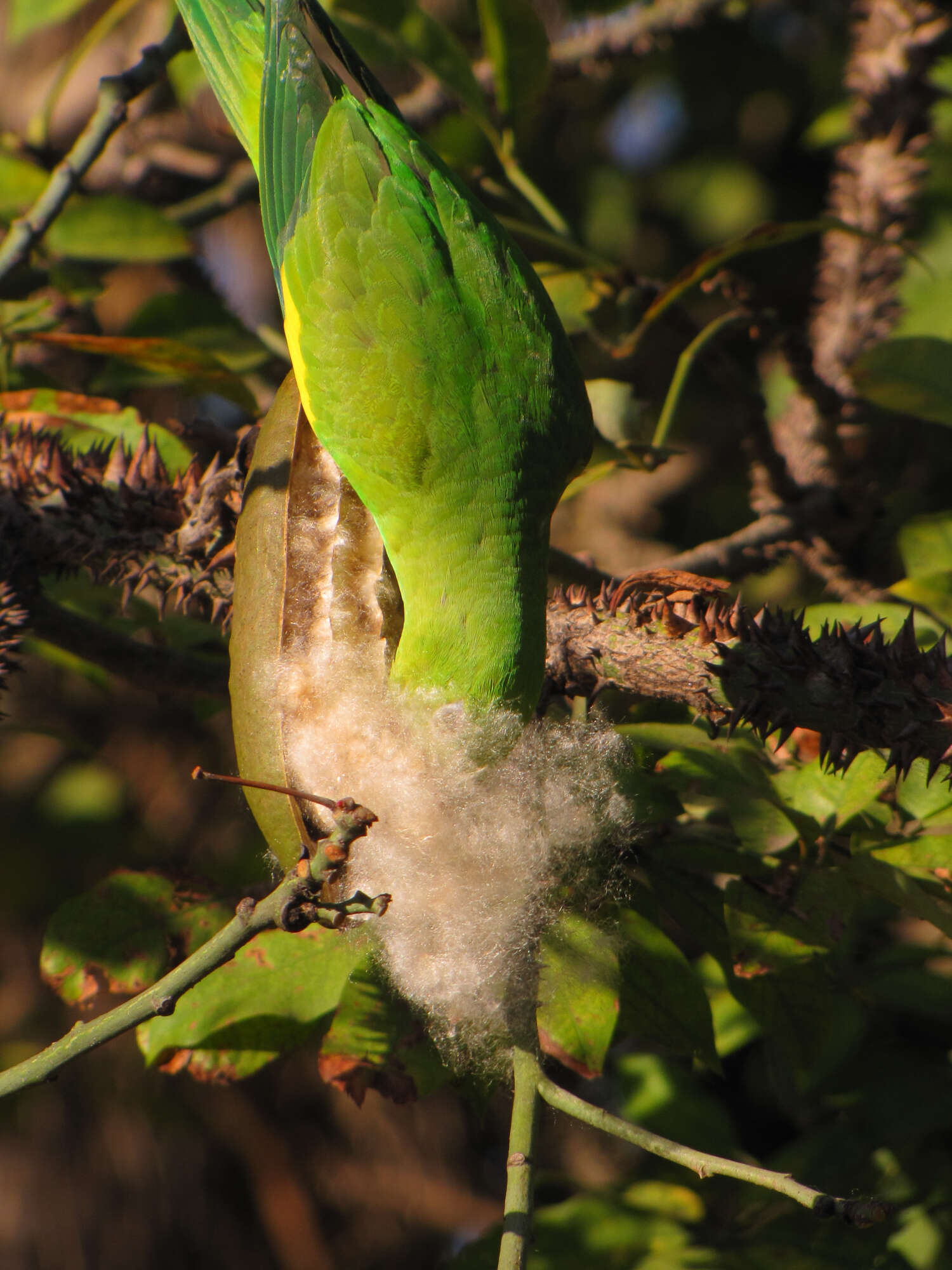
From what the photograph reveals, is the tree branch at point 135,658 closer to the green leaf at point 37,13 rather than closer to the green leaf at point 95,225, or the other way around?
the green leaf at point 95,225

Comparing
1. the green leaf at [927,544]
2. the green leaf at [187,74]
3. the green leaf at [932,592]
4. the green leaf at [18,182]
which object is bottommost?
the green leaf at [927,544]

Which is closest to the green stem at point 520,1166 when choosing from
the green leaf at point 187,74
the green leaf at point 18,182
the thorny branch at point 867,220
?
the thorny branch at point 867,220

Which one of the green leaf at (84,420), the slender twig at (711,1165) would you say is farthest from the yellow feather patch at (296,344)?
the slender twig at (711,1165)

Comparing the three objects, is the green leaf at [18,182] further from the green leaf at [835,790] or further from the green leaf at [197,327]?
the green leaf at [835,790]

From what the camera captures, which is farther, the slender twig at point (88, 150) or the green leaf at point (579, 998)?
the slender twig at point (88, 150)

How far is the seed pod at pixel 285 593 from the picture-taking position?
1.10 meters

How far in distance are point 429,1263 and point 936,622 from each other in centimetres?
219

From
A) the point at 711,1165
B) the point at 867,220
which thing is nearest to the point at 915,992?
the point at 711,1165

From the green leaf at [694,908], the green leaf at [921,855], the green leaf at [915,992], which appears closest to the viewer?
the green leaf at [921,855]

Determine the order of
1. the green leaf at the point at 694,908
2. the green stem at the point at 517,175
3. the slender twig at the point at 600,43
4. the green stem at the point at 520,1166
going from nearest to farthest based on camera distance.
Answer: the green stem at the point at 520,1166 → the green leaf at the point at 694,908 → the green stem at the point at 517,175 → the slender twig at the point at 600,43

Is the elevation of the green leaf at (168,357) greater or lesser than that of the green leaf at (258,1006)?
greater

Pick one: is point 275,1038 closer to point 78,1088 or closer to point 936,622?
point 936,622

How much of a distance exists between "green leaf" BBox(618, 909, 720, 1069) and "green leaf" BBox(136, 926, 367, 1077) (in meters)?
0.33

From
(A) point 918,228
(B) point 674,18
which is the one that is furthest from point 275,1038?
(B) point 674,18
